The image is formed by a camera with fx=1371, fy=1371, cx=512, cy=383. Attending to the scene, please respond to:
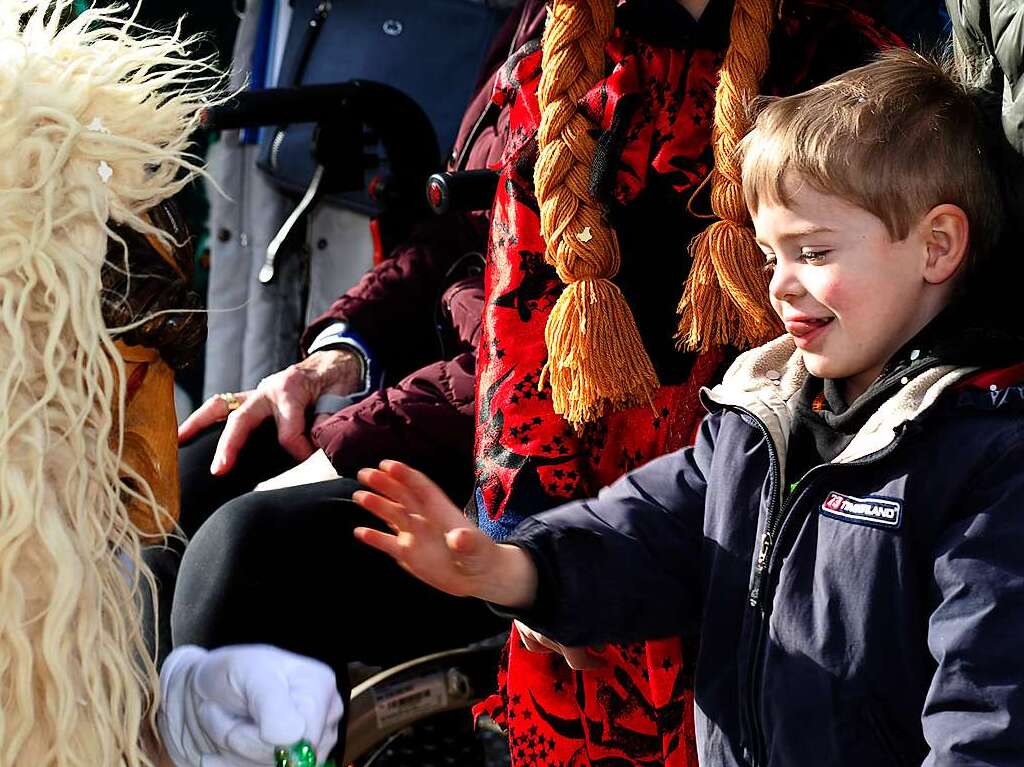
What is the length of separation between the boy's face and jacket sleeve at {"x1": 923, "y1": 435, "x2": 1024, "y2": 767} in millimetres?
154

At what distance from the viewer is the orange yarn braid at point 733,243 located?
A: 131 cm

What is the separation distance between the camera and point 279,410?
69.4 inches

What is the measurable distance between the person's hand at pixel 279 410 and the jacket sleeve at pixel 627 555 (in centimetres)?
58

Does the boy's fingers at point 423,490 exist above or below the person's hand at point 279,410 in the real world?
above

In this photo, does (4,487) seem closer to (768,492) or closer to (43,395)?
(43,395)

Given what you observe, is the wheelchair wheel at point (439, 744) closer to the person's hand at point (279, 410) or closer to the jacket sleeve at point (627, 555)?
the person's hand at point (279, 410)

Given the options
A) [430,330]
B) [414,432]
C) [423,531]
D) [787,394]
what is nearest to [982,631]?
[787,394]

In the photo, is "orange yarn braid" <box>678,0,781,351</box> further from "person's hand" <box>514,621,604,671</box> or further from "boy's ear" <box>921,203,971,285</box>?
"person's hand" <box>514,621,604,671</box>

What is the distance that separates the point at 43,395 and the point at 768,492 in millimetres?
586

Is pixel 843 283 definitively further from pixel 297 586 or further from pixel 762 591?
pixel 297 586

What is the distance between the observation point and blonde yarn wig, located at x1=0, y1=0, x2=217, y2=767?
3.24 feet

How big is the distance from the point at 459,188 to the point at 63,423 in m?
0.71

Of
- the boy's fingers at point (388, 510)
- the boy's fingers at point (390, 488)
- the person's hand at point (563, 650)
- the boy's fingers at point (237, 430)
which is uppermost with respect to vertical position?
the boy's fingers at point (390, 488)

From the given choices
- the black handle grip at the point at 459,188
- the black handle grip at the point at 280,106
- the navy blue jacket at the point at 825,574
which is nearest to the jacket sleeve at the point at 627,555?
the navy blue jacket at the point at 825,574
